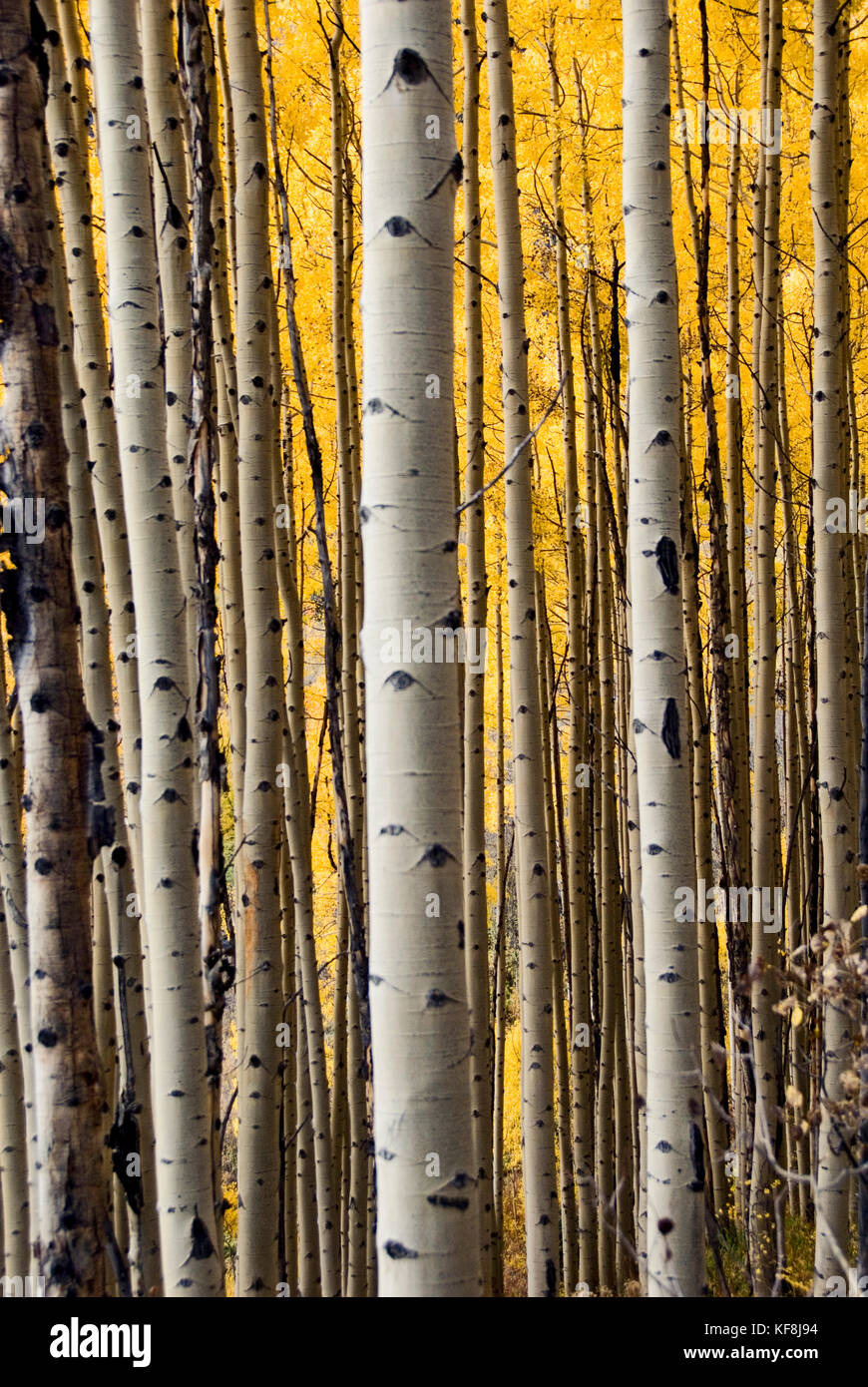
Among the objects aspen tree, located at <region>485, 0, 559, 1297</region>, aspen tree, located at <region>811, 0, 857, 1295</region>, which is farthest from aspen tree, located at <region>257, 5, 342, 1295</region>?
aspen tree, located at <region>811, 0, 857, 1295</region>

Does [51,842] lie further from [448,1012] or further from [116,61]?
[116,61]

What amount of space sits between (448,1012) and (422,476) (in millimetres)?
776

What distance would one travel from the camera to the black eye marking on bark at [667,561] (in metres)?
2.49

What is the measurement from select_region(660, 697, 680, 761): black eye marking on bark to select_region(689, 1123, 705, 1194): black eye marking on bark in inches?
32.6

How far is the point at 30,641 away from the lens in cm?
232

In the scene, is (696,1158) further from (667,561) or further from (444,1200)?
(667,561)

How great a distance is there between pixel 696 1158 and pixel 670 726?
0.94 metres

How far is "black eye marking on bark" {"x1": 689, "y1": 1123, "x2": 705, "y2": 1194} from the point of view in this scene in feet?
7.80

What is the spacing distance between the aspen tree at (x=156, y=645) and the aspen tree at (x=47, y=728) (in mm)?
179

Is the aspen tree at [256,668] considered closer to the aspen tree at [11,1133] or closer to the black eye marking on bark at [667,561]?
the aspen tree at [11,1133]

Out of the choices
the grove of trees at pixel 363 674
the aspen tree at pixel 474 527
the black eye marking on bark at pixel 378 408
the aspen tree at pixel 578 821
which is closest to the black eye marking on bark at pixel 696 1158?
the grove of trees at pixel 363 674

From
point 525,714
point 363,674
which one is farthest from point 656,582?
point 525,714

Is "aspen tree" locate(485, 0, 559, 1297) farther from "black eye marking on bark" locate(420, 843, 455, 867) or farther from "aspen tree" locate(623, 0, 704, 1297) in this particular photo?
"black eye marking on bark" locate(420, 843, 455, 867)

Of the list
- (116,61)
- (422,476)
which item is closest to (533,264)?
(116,61)
